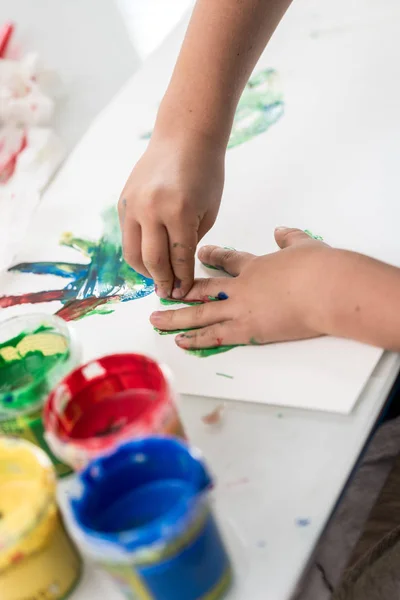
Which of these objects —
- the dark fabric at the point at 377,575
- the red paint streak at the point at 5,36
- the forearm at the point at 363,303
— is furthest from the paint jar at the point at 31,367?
the red paint streak at the point at 5,36

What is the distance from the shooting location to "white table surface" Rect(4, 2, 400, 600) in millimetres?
492

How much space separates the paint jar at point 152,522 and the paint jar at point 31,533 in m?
0.03

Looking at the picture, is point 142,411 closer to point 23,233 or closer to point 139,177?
point 139,177

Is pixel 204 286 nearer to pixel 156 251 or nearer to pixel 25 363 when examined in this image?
pixel 156 251

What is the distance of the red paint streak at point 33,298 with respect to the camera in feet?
2.76

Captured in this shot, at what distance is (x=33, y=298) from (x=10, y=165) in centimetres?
42

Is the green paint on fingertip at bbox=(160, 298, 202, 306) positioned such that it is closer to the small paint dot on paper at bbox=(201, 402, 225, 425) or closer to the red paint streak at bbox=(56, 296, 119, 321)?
the red paint streak at bbox=(56, 296, 119, 321)

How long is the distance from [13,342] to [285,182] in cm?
43

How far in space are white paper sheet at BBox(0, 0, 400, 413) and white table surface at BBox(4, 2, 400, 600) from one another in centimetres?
2

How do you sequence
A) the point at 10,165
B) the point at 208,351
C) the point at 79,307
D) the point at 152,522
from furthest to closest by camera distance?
1. the point at 10,165
2. the point at 79,307
3. the point at 208,351
4. the point at 152,522

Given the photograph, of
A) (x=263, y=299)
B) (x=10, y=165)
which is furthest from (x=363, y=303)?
(x=10, y=165)

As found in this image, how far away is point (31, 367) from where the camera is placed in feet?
2.07

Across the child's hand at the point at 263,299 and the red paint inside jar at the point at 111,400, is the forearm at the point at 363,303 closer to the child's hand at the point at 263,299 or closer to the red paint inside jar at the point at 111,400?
the child's hand at the point at 263,299

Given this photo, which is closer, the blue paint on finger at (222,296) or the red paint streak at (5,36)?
the blue paint on finger at (222,296)
